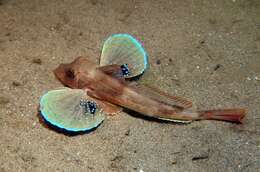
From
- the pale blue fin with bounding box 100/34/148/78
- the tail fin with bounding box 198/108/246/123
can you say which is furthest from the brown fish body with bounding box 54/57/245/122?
the pale blue fin with bounding box 100/34/148/78

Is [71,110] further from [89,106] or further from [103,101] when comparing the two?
[103,101]

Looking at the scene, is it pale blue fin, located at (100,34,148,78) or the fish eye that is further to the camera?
pale blue fin, located at (100,34,148,78)

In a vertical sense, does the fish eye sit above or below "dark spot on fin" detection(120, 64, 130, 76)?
below

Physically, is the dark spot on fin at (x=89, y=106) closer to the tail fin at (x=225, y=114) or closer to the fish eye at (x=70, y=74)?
the fish eye at (x=70, y=74)

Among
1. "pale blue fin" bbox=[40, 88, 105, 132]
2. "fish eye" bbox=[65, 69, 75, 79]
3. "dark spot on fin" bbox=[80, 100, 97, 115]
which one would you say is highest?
"fish eye" bbox=[65, 69, 75, 79]

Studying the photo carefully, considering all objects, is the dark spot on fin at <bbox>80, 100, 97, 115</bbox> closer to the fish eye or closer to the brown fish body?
the brown fish body

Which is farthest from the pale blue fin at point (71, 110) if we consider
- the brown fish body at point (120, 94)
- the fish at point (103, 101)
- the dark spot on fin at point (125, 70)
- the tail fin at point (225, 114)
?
the tail fin at point (225, 114)

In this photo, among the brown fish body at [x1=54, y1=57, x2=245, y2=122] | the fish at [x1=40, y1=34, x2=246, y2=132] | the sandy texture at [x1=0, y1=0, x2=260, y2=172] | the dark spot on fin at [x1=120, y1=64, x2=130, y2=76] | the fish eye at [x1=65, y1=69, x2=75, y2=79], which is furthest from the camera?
the dark spot on fin at [x1=120, y1=64, x2=130, y2=76]

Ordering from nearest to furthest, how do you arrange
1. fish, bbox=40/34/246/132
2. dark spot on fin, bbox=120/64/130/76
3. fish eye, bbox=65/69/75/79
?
fish, bbox=40/34/246/132 → fish eye, bbox=65/69/75/79 → dark spot on fin, bbox=120/64/130/76
